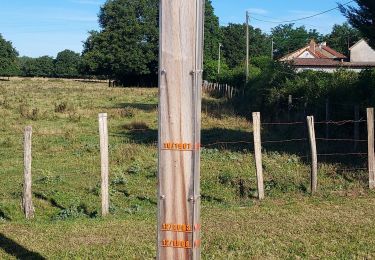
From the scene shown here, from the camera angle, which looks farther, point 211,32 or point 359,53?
point 211,32

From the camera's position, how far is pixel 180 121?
332 centimetres

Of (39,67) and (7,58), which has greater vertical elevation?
(39,67)

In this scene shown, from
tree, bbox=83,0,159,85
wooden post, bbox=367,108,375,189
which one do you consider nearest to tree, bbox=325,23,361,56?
tree, bbox=83,0,159,85

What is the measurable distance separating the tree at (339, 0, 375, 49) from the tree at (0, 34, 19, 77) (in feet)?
317

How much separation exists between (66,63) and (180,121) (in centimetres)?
14048

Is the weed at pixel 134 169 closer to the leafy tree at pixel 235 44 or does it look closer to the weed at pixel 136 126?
the weed at pixel 136 126

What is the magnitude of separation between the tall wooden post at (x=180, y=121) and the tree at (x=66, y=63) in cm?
12876

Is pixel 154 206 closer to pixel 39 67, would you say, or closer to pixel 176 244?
pixel 176 244

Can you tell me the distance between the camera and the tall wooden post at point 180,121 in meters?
3.29

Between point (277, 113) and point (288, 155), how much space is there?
32.1 ft

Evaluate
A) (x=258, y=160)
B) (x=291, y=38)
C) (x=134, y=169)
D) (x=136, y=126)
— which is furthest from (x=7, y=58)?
(x=258, y=160)

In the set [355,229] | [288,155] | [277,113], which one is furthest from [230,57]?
[355,229]

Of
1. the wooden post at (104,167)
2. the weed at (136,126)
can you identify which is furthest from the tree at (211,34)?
the wooden post at (104,167)

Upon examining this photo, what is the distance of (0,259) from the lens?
19.6ft
